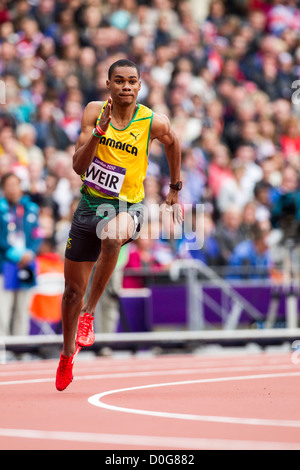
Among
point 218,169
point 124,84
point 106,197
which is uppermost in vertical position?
point 218,169

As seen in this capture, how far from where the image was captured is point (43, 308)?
46.6ft

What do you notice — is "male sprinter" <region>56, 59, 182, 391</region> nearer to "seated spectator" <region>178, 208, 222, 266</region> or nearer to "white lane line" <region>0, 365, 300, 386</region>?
"white lane line" <region>0, 365, 300, 386</region>

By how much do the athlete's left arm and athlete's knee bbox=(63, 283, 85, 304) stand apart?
994mm

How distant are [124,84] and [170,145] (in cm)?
73

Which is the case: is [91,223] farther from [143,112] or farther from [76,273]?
[143,112]

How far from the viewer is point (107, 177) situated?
8.15m

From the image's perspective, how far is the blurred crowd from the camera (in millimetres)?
15422

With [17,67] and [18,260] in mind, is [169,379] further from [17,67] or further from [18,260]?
[17,67]

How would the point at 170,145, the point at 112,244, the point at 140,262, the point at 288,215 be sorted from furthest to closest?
the point at 140,262 → the point at 288,215 → the point at 170,145 → the point at 112,244

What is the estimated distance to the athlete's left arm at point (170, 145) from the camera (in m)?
8.35

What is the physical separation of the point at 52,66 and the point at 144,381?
29.4 ft

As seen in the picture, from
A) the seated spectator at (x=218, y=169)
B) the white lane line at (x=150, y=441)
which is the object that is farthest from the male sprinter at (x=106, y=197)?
the seated spectator at (x=218, y=169)

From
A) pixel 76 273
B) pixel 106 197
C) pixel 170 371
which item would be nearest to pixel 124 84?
pixel 106 197

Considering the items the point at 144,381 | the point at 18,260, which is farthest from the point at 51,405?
the point at 18,260
